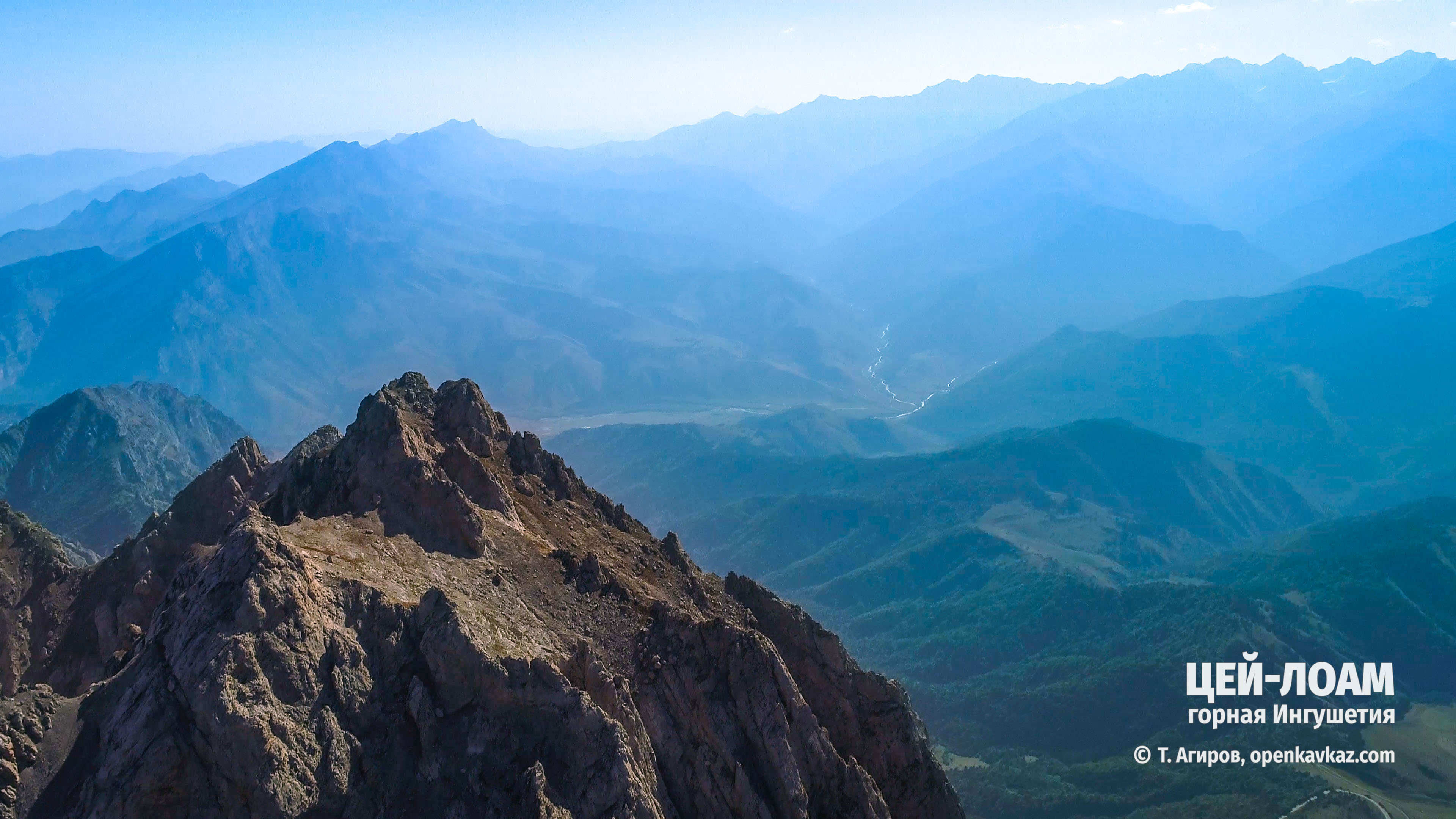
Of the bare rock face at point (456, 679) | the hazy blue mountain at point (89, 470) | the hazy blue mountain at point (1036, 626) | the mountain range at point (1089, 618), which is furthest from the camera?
the hazy blue mountain at point (89, 470)

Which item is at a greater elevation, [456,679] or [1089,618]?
[456,679]

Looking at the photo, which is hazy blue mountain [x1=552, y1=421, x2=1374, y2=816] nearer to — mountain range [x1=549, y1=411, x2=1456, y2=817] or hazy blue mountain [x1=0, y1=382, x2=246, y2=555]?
mountain range [x1=549, y1=411, x2=1456, y2=817]

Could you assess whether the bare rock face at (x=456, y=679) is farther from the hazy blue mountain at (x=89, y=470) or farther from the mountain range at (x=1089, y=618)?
the hazy blue mountain at (x=89, y=470)

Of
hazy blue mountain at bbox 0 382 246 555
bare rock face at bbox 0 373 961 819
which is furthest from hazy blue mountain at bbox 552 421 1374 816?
hazy blue mountain at bbox 0 382 246 555

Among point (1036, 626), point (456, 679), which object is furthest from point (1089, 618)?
point (456, 679)

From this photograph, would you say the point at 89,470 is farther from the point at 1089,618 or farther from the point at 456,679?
the point at 456,679

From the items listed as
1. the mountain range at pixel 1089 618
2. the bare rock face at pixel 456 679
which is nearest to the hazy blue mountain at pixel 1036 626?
the mountain range at pixel 1089 618

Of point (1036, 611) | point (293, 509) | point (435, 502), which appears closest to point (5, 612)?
point (293, 509)
